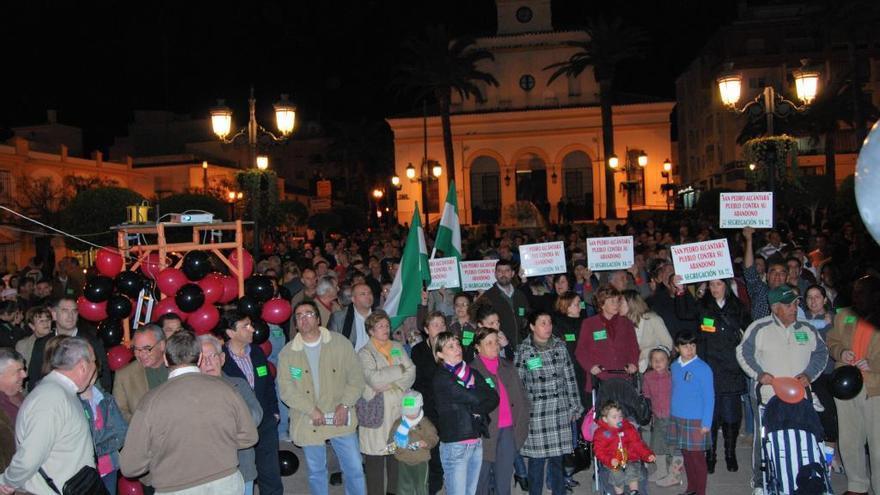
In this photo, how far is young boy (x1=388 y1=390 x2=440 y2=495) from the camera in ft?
22.3

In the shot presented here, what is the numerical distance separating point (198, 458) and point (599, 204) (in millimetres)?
42816

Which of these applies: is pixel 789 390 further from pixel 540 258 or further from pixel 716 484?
pixel 540 258

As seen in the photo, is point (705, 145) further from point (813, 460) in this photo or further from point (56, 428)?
point (56, 428)

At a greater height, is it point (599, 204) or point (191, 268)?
point (599, 204)

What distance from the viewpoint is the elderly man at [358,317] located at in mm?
8453

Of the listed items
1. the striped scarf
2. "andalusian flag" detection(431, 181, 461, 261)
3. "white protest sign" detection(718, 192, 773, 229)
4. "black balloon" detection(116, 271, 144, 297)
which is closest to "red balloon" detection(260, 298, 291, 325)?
"black balloon" detection(116, 271, 144, 297)

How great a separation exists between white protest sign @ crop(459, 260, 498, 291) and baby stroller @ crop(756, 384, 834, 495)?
4905mm

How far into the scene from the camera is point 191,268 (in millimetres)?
8266

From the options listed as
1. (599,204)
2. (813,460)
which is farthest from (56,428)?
(599,204)

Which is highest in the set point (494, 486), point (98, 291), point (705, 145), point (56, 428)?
point (705, 145)

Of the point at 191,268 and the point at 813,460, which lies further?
the point at 191,268

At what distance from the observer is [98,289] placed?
26.7ft

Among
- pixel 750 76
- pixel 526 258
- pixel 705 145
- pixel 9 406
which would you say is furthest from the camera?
pixel 705 145

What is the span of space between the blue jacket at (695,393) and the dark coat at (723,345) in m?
0.80
